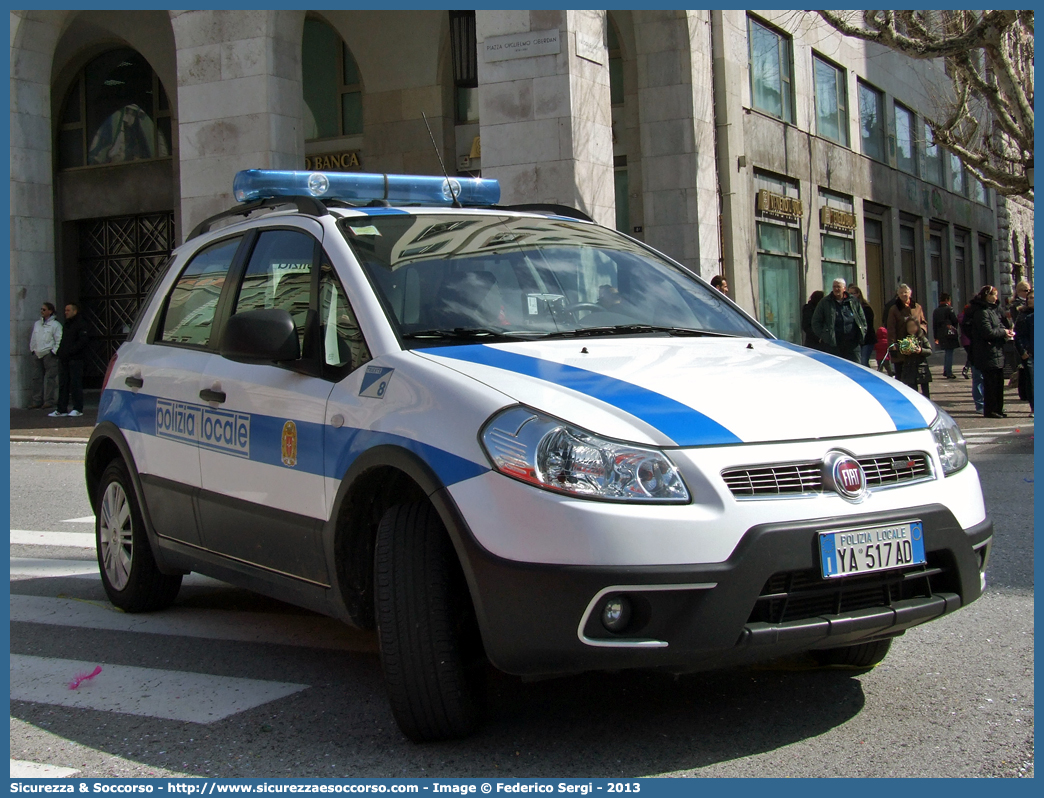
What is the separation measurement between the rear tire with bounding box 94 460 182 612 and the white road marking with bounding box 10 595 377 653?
0.09m

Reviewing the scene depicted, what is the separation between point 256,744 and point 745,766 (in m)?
1.52

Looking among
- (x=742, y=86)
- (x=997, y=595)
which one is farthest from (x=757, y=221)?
(x=997, y=595)

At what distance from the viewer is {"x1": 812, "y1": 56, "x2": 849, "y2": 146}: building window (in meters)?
28.8

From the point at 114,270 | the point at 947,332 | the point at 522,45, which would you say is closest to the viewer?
the point at 522,45

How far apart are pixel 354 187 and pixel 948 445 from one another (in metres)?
2.81

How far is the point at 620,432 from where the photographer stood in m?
3.31

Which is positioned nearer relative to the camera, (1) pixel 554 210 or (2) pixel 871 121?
(1) pixel 554 210

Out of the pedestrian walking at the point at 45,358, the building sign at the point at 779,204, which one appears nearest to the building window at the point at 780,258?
the building sign at the point at 779,204

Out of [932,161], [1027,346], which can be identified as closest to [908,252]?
[932,161]

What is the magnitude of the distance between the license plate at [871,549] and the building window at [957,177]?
3922cm

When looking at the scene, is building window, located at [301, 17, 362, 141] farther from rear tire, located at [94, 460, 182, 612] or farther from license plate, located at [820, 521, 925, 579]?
license plate, located at [820, 521, 925, 579]

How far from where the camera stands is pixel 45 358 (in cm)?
2120

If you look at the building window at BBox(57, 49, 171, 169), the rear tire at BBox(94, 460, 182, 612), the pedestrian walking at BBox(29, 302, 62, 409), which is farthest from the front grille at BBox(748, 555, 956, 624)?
the building window at BBox(57, 49, 171, 169)

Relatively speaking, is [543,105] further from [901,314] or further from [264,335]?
[264,335]
